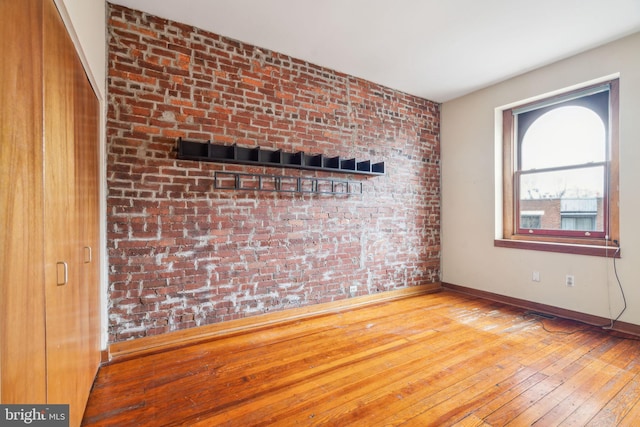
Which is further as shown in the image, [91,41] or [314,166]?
[314,166]

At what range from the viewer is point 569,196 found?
3467 millimetres

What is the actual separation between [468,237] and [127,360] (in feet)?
14.3

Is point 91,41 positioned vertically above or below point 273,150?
above

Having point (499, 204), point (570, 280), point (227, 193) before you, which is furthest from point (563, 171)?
point (227, 193)

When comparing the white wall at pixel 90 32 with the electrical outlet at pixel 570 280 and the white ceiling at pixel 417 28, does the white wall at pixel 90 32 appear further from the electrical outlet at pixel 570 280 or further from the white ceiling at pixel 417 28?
the electrical outlet at pixel 570 280

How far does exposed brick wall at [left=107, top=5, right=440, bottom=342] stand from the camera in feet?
8.33

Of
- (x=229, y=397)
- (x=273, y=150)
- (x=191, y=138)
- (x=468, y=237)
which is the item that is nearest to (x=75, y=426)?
(x=229, y=397)

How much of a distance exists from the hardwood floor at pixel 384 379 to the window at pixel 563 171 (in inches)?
43.9

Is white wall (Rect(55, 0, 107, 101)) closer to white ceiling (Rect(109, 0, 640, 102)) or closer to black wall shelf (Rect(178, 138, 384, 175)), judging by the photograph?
white ceiling (Rect(109, 0, 640, 102))

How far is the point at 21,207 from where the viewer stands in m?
0.92

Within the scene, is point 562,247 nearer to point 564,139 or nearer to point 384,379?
point 564,139

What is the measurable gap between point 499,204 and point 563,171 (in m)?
0.80

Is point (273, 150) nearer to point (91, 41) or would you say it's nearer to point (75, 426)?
point (91, 41)

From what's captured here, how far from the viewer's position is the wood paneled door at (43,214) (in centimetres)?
86
